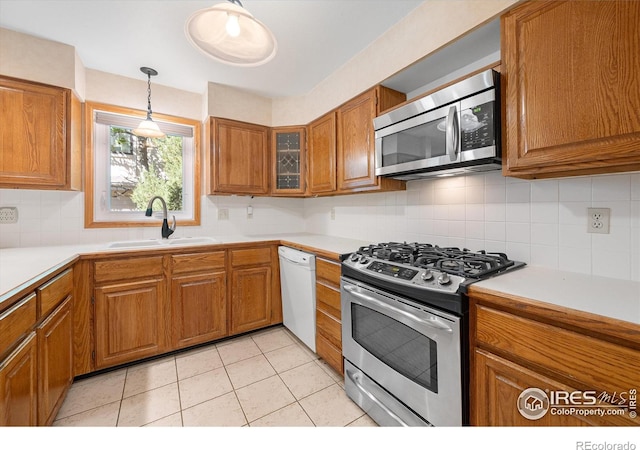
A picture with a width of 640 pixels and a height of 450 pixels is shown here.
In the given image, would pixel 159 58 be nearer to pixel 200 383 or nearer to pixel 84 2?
pixel 84 2

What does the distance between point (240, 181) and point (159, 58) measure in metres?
1.14

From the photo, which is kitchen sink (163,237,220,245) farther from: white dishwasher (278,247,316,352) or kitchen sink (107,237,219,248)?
white dishwasher (278,247,316,352)

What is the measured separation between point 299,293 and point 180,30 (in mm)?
2089

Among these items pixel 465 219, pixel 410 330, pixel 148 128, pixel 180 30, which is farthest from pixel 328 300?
pixel 180 30

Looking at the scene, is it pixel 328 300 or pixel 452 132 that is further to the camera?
pixel 328 300

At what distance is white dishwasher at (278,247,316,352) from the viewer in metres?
2.12

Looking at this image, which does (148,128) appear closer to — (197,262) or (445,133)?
(197,262)

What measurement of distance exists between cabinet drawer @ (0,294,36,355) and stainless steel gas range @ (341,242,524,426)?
1.46m

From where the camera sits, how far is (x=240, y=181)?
2.69 metres

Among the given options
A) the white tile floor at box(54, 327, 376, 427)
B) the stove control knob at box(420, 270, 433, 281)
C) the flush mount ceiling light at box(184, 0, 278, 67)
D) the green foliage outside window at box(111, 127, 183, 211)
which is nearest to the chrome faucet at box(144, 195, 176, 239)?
the green foliage outside window at box(111, 127, 183, 211)

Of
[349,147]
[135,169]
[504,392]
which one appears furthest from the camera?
[135,169]

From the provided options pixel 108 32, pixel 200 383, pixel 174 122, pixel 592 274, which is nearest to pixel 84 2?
pixel 108 32

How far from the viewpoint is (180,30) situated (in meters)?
1.87

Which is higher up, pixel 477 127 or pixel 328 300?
pixel 477 127
